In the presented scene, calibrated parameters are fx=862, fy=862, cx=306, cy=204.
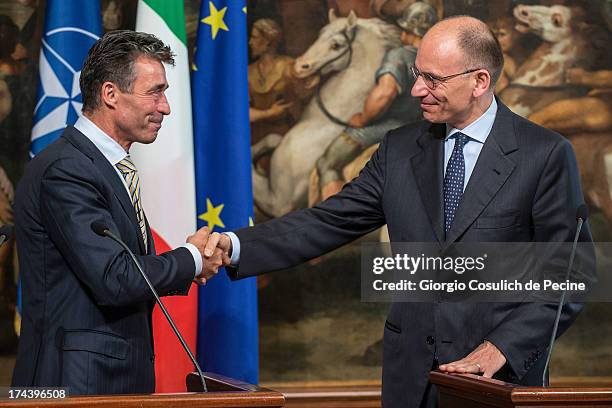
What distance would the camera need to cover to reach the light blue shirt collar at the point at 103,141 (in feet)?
10.1

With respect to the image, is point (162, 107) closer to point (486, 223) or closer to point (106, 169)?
point (106, 169)

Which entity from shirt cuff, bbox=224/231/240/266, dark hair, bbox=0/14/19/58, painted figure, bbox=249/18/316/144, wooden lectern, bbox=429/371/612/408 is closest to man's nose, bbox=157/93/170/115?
shirt cuff, bbox=224/231/240/266

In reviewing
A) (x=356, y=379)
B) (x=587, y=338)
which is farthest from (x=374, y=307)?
(x=587, y=338)

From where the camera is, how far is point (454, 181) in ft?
10.8

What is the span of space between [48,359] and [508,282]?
1638 mm

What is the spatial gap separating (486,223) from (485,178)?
0.57 ft

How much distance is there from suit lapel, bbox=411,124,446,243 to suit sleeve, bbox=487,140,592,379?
351mm

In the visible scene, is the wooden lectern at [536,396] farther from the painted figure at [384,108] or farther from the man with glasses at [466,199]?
the painted figure at [384,108]

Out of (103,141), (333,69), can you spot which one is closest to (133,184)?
(103,141)

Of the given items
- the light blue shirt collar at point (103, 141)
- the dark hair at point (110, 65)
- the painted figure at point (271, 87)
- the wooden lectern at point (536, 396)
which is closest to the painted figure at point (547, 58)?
the painted figure at point (271, 87)

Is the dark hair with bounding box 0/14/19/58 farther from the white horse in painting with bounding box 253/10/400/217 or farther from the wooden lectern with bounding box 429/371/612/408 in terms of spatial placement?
the wooden lectern with bounding box 429/371/612/408

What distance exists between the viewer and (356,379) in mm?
5188

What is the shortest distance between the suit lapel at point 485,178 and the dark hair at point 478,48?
9.8 inches

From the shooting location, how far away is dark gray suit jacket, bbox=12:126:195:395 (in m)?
2.74
